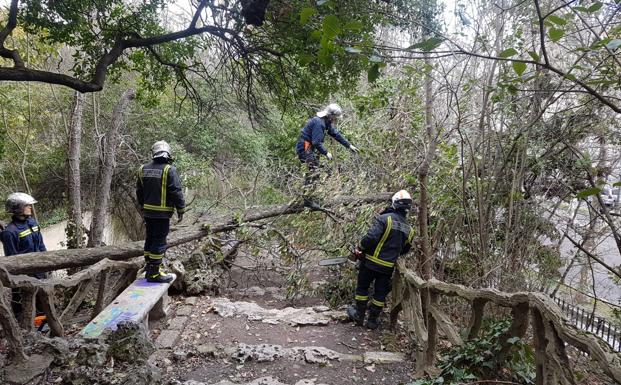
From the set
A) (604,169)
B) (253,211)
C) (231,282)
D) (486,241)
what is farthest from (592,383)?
(231,282)

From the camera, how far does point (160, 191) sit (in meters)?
4.86

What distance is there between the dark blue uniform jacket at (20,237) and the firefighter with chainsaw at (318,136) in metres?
4.10

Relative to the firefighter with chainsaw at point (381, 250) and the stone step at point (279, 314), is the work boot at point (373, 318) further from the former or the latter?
the stone step at point (279, 314)

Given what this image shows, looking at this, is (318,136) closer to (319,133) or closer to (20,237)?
(319,133)

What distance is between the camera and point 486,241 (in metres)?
5.55

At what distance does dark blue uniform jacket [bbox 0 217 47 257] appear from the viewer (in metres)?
4.93

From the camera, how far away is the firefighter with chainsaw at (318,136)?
7.05 metres

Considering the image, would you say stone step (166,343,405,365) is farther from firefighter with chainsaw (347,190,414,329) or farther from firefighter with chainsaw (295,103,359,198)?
firefighter with chainsaw (295,103,359,198)

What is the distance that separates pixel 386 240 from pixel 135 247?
350 centimetres

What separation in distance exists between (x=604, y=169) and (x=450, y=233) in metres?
2.37

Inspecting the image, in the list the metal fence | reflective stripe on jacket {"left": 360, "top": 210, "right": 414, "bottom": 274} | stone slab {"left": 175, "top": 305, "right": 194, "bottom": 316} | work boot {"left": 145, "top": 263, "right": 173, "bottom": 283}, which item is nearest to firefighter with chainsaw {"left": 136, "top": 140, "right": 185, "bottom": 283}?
work boot {"left": 145, "top": 263, "right": 173, "bottom": 283}

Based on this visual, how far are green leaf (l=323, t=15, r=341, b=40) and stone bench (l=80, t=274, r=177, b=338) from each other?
126 inches

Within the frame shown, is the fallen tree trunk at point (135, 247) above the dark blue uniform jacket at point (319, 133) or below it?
below

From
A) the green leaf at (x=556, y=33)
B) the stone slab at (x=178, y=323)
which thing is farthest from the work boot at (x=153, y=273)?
the green leaf at (x=556, y=33)
